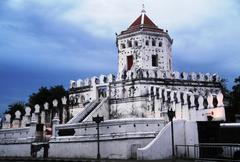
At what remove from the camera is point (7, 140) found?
93.3 feet

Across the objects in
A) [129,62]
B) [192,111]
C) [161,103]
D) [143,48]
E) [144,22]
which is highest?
[144,22]

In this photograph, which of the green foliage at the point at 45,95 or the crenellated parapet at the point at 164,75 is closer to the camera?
the crenellated parapet at the point at 164,75

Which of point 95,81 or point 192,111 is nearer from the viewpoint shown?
point 192,111

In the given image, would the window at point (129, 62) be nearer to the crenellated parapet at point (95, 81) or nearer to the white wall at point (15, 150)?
the crenellated parapet at point (95, 81)

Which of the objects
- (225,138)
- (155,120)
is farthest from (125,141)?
(225,138)

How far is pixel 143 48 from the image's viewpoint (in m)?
37.7

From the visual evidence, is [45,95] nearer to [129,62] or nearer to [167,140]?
[129,62]

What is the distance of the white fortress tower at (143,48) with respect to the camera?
37.7 metres

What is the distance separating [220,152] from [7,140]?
58.0 ft

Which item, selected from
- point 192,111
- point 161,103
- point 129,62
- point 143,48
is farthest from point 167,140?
point 129,62

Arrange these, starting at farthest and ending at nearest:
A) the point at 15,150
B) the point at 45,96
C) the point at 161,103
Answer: the point at 45,96, the point at 161,103, the point at 15,150

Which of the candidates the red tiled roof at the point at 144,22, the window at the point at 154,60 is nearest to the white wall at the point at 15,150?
the window at the point at 154,60

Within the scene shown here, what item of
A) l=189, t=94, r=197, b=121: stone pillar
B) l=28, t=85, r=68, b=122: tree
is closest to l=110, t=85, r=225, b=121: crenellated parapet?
l=189, t=94, r=197, b=121: stone pillar

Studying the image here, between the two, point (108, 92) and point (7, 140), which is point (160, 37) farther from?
point (7, 140)
